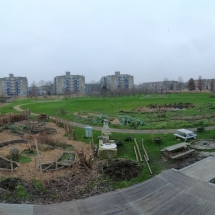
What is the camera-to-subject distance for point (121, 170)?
8953 millimetres

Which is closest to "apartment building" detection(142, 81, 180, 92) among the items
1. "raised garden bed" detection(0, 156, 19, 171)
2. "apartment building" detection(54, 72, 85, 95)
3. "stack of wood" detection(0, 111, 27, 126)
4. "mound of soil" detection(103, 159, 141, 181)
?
"apartment building" detection(54, 72, 85, 95)

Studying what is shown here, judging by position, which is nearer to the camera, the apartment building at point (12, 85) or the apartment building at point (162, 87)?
the apartment building at point (162, 87)

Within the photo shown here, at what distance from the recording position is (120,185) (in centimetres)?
802

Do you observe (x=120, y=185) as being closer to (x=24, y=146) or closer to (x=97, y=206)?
(x=97, y=206)

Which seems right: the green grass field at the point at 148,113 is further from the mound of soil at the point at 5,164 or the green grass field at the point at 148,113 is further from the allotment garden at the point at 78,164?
the mound of soil at the point at 5,164

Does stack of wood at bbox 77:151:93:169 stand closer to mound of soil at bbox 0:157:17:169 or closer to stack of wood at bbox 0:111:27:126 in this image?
mound of soil at bbox 0:157:17:169

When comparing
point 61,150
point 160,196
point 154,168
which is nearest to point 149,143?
point 154,168

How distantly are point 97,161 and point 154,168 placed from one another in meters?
2.75

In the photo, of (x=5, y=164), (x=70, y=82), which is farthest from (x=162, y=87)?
(x=5, y=164)

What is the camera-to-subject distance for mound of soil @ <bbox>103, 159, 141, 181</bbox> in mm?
8609

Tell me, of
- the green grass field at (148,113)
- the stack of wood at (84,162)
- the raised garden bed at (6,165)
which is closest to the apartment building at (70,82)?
the green grass field at (148,113)

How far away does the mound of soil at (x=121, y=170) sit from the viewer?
8609mm

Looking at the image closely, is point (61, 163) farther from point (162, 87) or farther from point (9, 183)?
point (162, 87)

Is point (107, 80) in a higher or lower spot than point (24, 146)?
higher
